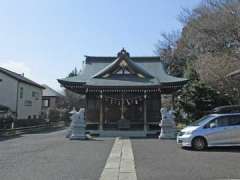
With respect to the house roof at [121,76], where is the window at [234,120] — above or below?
below

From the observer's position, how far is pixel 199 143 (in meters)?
14.7

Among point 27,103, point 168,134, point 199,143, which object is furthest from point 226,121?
point 27,103

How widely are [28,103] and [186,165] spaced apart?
34.8 m

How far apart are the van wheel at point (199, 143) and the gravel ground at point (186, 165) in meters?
1.28

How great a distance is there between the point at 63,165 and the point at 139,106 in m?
15.4

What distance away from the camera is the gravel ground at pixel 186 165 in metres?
8.83

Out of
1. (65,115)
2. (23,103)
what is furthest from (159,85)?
(65,115)

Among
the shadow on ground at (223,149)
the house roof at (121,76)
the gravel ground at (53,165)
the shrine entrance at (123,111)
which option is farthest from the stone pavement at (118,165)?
the shrine entrance at (123,111)

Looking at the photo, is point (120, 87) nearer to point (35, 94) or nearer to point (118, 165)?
point (118, 165)

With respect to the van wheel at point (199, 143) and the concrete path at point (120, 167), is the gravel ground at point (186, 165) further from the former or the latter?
the van wheel at point (199, 143)

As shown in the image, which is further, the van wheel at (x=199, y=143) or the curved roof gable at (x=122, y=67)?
the curved roof gable at (x=122, y=67)

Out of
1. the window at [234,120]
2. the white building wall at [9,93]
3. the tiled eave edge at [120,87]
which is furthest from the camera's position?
the white building wall at [9,93]

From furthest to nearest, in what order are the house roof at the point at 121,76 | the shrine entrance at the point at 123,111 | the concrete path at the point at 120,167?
the shrine entrance at the point at 123,111
the house roof at the point at 121,76
the concrete path at the point at 120,167

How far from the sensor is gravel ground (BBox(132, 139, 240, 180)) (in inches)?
348
